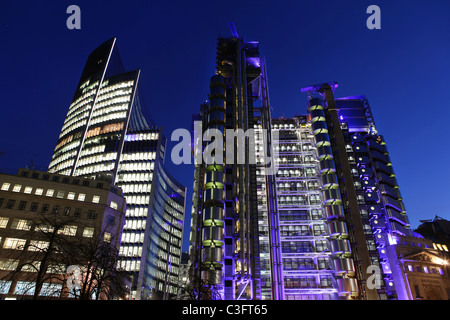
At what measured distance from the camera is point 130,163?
145125 millimetres

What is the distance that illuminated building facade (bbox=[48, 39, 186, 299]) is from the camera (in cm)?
Result: 13000

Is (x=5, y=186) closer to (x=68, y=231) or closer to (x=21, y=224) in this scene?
(x=21, y=224)

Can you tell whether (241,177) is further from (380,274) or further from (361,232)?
(380,274)

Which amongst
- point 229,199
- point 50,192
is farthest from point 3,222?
point 229,199

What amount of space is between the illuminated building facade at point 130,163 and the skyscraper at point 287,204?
5213 cm

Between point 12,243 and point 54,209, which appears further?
point 54,209

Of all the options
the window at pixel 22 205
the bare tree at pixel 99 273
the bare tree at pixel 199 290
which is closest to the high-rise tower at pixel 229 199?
the bare tree at pixel 199 290

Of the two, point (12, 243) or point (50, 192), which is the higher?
point (50, 192)

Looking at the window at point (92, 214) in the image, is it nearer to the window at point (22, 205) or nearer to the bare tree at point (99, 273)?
the window at point (22, 205)

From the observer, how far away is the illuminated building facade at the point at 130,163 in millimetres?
130000

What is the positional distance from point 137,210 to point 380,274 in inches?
3559

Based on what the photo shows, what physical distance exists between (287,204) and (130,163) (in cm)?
8020

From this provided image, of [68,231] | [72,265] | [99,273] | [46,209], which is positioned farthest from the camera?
[46,209]
